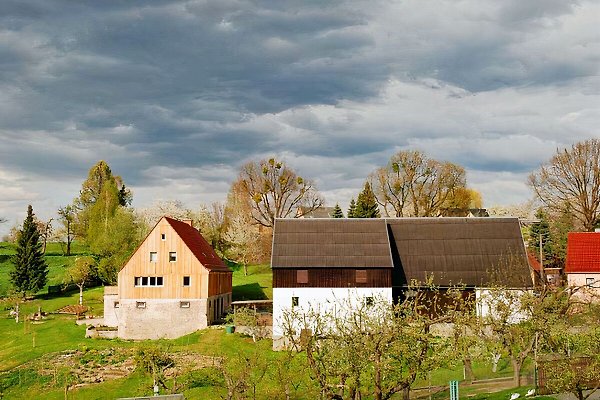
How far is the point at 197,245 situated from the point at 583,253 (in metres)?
31.8

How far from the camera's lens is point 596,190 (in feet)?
191

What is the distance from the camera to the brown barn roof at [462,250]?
42906mm

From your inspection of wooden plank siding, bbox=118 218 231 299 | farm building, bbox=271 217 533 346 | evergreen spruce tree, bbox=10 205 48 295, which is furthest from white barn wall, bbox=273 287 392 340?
evergreen spruce tree, bbox=10 205 48 295

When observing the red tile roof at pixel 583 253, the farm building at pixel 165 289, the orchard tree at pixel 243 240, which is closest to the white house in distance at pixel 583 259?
the red tile roof at pixel 583 253

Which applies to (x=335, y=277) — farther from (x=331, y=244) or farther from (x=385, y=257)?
(x=385, y=257)

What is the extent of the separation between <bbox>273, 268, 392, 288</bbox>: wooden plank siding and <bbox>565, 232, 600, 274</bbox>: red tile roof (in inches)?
710

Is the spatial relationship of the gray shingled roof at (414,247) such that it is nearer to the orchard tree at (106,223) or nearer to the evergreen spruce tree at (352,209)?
the orchard tree at (106,223)

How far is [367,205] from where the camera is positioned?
7362 centimetres

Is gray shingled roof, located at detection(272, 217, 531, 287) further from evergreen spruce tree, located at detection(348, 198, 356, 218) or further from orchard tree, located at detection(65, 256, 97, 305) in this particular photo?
evergreen spruce tree, located at detection(348, 198, 356, 218)

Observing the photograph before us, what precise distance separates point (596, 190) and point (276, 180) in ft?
116

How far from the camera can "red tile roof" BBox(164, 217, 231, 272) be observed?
48.2 meters

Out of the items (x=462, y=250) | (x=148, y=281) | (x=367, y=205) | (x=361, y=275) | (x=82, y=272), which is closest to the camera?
(x=361, y=275)

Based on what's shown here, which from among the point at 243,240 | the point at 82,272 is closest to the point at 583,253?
the point at 243,240

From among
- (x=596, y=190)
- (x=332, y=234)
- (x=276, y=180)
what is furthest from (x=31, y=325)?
(x=596, y=190)
